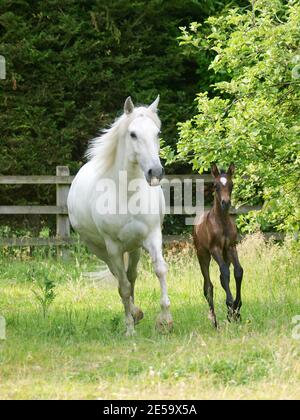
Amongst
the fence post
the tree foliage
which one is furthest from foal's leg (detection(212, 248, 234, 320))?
the fence post

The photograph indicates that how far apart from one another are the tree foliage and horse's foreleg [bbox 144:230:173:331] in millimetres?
1200

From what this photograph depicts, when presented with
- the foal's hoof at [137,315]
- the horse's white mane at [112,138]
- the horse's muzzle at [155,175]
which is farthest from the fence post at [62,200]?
the horse's muzzle at [155,175]

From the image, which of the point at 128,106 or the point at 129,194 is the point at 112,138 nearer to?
the point at 128,106

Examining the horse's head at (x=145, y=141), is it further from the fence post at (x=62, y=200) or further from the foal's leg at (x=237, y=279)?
the fence post at (x=62, y=200)

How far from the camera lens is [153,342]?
7.53 meters

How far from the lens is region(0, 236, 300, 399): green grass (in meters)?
5.83

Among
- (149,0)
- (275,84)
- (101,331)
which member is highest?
(149,0)

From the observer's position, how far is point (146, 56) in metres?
16.0

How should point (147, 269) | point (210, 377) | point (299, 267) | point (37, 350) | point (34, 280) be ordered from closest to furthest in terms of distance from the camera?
point (210, 377), point (37, 350), point (299, 267), point (34, 280), point (147, 269)

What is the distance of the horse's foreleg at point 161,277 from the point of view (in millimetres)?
7957

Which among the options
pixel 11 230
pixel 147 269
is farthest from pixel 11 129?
pixel 147 269

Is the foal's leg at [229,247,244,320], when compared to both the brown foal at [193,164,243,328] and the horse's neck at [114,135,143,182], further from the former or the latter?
the horse's neck at [114,135,143,182]

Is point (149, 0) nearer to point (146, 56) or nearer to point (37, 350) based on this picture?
point (146, 56)
